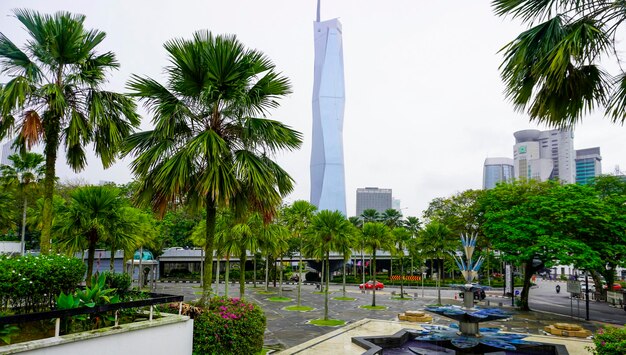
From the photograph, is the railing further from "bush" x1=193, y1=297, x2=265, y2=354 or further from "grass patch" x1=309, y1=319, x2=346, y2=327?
"grass patch" x1=309, y1=319, x2=346, y2=327

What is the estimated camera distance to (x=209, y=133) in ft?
34.2

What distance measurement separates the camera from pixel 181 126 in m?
11.5

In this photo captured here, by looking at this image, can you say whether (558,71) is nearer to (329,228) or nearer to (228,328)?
(228,328)

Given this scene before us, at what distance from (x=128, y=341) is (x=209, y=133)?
5074mm

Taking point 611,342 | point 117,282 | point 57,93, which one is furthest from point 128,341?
point 611,342

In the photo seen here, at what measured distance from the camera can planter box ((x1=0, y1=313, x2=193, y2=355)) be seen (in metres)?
6.40

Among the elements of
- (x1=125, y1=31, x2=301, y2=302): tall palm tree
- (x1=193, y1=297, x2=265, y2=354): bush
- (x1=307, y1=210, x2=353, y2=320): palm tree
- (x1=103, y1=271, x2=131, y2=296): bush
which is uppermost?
(x1=125, y1=31, x2=301, y2=302): tall palm tree

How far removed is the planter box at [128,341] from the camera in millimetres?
6402

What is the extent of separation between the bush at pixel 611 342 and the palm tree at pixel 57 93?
1390 centimetres

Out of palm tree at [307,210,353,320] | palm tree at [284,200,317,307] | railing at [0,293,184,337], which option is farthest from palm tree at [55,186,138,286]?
palm tree at [284,200,317,307]

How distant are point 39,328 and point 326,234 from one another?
1798 cm

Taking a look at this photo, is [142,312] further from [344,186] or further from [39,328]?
[344,186]

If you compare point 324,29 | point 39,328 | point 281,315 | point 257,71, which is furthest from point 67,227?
point 324,29

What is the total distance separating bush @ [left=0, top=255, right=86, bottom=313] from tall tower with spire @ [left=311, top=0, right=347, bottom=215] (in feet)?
462
